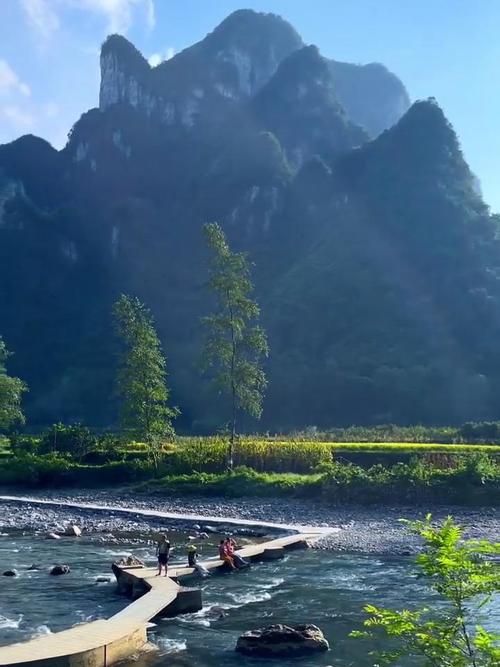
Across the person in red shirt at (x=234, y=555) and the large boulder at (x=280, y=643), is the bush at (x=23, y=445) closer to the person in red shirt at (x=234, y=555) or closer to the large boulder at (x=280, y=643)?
the person in red shirt at (x=234, y=555)

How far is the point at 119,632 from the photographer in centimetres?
1407

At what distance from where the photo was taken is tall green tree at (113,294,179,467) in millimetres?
46906

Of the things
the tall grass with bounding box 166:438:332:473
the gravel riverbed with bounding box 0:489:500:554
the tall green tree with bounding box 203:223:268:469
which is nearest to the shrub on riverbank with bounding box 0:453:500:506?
the tall grass with bounding box 166:438:332:473

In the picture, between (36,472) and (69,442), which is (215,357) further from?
(36,472)

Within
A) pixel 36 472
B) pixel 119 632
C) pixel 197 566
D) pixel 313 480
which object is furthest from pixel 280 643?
pixel 36 472

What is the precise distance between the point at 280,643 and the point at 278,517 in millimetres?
19573

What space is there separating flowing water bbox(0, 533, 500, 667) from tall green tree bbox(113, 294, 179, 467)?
19.6 m

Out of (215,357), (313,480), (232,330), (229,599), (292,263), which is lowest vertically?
(229,599)

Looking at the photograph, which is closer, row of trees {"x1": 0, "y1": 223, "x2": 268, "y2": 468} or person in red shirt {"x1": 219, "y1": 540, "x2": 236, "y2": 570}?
person in red shirt {"x1": 219, "y1": 540, "x2": 236, "y2": 570}

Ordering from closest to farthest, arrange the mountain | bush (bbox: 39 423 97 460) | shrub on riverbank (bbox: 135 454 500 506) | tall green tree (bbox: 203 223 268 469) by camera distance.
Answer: shrub on riverbank (bbox: 135 454 500 506) < tall green tree (bbox: 203 223 268 469) < bush (bbox: 39 423 97 460) < the mountain

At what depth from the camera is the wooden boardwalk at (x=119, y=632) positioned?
12.3 meters

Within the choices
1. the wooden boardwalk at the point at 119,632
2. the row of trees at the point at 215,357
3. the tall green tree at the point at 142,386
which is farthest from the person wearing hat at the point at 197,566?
the tall green tree at the point at 142,386

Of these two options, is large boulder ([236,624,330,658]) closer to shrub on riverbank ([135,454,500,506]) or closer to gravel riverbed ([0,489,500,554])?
gravel riverbed ([0,489,500,554])

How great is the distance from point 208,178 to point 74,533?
15780 centimetres
